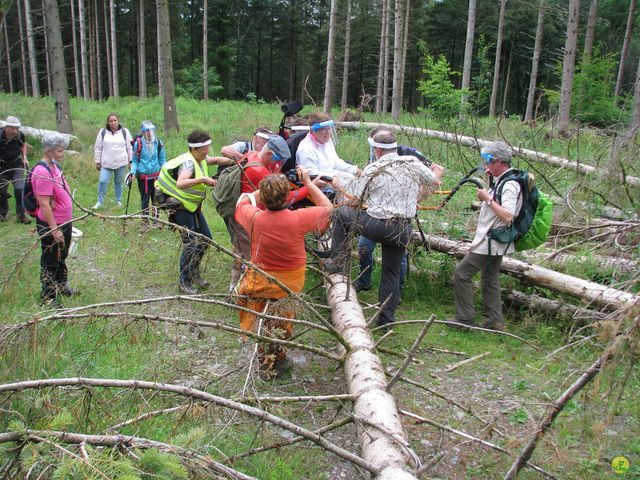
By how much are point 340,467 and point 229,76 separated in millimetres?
46146

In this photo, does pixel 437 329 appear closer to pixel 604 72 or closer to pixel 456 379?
pixel 456 379

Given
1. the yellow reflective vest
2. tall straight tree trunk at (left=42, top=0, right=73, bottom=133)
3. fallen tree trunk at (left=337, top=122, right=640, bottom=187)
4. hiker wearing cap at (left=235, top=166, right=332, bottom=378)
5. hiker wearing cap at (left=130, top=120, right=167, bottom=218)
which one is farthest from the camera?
tall straight tree trunk at (left=42, top=0, right=73, bottom=133)

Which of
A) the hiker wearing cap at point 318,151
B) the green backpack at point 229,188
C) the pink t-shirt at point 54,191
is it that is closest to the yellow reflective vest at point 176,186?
the green backpack at point 229,188

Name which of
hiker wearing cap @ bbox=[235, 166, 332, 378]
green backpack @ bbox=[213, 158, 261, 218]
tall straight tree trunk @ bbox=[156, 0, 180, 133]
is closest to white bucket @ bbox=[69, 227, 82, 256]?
green backpack @ bbox=[213, 158, 261, 218]

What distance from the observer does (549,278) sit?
567cm

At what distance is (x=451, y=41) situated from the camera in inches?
1823

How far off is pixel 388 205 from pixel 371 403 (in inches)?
92.0

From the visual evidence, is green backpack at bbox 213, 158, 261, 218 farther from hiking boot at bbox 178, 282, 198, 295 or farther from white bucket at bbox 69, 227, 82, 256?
white bucket at bbox 69, 227, 82, 256

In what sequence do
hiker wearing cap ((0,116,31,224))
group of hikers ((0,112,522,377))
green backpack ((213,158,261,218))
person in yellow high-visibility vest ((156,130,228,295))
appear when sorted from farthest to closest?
hiker wearing cap ((0,116,31,224))
person in yellow high-visibility vest ((156,130,228,295))
green backpack ((213,158,261,218))
group of hikers ((0,112,522,377))

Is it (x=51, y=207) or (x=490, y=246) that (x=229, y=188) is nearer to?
(x=51, y=207)

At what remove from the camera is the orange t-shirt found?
4.10 meters

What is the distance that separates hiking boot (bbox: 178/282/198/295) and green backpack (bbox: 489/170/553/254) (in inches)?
142

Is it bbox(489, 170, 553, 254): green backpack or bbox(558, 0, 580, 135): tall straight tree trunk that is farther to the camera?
bbox(558, 0, 580, 135): tall straight tree trunk

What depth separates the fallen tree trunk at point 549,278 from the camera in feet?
16.9
